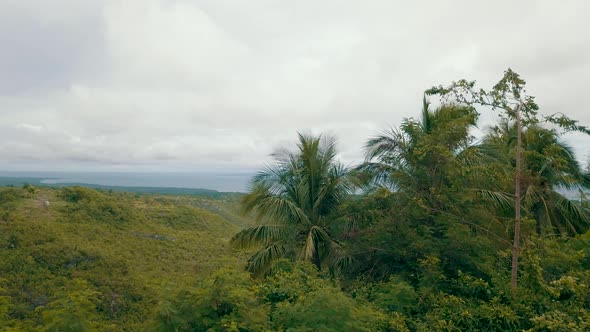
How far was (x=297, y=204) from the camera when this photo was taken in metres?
9.74

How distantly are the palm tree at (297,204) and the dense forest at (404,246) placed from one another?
1.2 inches

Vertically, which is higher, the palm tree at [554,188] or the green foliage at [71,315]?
the palm tree at [554,188]

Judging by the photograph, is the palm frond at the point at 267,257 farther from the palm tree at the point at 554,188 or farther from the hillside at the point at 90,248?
the palm tree at the point at 554,188

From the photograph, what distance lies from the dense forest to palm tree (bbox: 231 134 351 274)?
31 mm

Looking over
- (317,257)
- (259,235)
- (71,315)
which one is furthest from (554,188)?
(71,315)

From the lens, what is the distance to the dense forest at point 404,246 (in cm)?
473

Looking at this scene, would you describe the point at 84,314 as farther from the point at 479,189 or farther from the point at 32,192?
the point at 32,192

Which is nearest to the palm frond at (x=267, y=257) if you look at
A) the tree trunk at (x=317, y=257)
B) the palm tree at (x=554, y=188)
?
the tree trunk at (x=317, y=257)

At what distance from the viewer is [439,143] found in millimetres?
7098

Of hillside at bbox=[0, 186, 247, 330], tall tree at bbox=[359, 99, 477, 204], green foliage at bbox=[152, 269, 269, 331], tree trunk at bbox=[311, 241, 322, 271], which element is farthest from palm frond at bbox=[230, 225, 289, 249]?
green foliage at bbox=[152, 269, 269, 331]

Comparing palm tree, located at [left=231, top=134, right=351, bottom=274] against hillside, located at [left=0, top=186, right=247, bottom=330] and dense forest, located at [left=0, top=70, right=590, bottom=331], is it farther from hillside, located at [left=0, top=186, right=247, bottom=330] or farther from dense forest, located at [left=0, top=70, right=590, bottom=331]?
hillside, located at [left=0, top=186, right=247, bottom=330]

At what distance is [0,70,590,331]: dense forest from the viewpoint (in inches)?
186

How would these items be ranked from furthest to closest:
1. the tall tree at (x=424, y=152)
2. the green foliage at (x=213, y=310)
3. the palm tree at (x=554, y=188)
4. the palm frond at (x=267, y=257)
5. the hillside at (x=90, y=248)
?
the hillside at (x=90, y=248) → the palm frond at (x=267, y=257) → the palm tree at (x=554, y=188) → the tall tree at (x=424, y=152) → the green foliage at (x=213, y=310)

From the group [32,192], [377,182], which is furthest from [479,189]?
[32,192]
